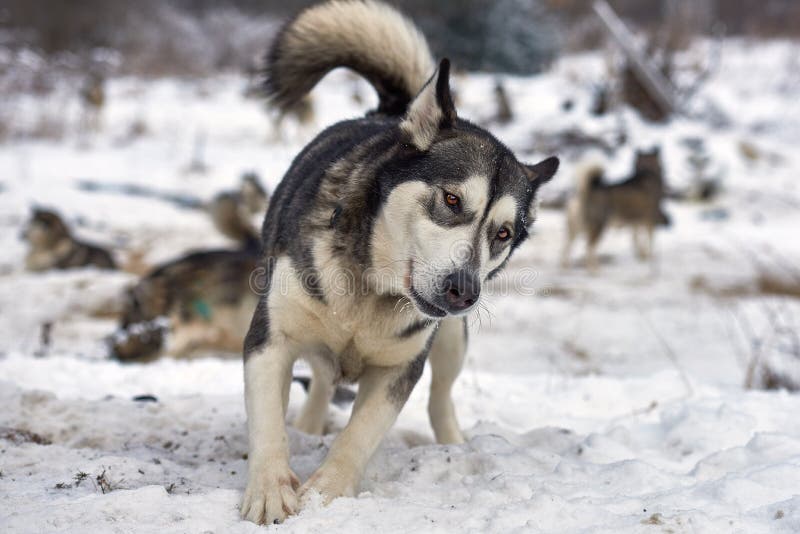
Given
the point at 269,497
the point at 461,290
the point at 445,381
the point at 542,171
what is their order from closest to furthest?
1. the point at 269,497
2. the point at 461,290
3. the point at 542,171
4. the point at 445,381

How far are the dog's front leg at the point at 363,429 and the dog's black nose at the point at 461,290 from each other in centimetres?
46

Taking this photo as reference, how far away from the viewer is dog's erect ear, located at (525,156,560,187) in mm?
2918

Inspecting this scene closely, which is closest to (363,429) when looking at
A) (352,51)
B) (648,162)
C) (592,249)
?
(352,51)

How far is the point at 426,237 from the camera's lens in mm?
2432

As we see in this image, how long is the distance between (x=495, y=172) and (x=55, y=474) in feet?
6.00

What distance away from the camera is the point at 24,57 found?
58.4 feet

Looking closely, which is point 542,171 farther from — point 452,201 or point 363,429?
point 363,429

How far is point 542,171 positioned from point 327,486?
1.54m

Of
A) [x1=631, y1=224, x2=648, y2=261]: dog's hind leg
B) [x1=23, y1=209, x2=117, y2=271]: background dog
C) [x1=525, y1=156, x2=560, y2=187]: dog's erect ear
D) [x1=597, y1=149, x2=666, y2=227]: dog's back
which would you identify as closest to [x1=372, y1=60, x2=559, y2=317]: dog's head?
[x1=525, y1=156, x2=560, y2=187]: dog's erect ear

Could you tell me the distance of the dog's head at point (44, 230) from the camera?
931 centimetres

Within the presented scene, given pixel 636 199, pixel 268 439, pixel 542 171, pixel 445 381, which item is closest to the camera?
pixel 268 439

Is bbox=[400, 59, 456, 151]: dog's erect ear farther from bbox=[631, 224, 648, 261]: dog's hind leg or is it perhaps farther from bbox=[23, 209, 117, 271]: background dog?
bbox=[631, 224, 648, 261]: dog's hind leg

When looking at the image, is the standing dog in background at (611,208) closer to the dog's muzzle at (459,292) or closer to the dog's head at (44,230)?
the dog's head at (44,230)

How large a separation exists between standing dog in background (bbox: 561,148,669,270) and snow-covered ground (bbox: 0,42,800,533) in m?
0.41
